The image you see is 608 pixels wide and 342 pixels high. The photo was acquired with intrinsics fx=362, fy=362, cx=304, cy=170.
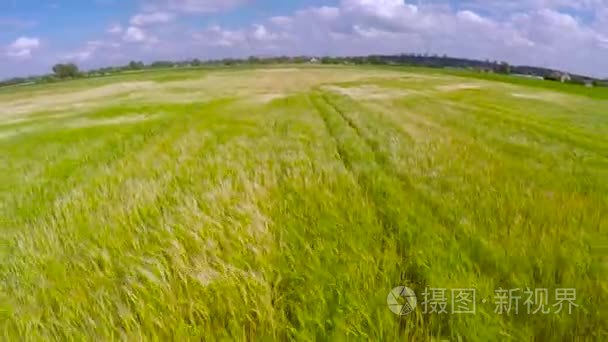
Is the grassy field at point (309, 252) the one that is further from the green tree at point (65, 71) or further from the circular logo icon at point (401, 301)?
the green tree at point (65, 71)

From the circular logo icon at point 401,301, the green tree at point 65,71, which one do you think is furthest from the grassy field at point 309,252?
the green tree at point 65,71

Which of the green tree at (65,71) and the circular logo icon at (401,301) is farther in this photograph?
the green tree at (65,71)

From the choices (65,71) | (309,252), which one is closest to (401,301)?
(309,252)

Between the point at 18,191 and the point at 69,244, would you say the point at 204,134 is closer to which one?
the point at 18,191

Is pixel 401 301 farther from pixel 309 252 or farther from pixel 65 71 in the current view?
pixel 65 71

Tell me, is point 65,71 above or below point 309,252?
above

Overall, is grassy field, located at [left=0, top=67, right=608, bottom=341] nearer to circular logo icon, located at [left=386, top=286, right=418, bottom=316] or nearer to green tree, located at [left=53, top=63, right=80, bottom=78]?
circular logo icon, located at [left=386, top=286, right=418, bottom=316]

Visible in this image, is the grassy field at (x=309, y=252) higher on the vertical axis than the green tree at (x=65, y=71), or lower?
lower

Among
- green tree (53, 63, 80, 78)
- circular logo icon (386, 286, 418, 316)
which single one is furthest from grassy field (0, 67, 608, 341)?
green tree (53, 63, 80, 78)

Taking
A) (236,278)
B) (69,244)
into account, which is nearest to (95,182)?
(69,244)
